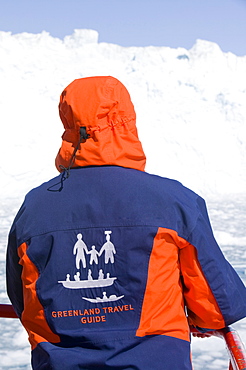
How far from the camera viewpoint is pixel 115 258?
2.83 ft

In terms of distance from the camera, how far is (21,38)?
18812mm

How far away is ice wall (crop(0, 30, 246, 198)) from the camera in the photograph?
14.7 m

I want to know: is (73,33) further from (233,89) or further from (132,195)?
(132,195)

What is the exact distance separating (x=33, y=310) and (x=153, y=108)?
1549 centimetres

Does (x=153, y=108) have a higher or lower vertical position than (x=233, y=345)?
higher

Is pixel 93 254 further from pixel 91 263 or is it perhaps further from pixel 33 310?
pixel 33 310

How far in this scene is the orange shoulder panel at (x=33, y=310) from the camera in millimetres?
906

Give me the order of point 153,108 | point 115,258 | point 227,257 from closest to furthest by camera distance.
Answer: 1. point 115,258
2. point 227,257
3. point 153,108

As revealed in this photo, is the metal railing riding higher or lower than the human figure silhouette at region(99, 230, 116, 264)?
lower

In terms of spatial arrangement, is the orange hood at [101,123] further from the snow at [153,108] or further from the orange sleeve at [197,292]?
the snow at [153,108]

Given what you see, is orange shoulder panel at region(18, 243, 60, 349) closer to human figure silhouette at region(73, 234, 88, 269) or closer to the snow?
human figure silhouette at region(73, 234, 88, 269)

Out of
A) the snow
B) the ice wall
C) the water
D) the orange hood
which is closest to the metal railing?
the orange hood

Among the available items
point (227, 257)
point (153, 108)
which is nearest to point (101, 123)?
point (227, 257)

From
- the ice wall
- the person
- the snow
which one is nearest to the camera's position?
the person
